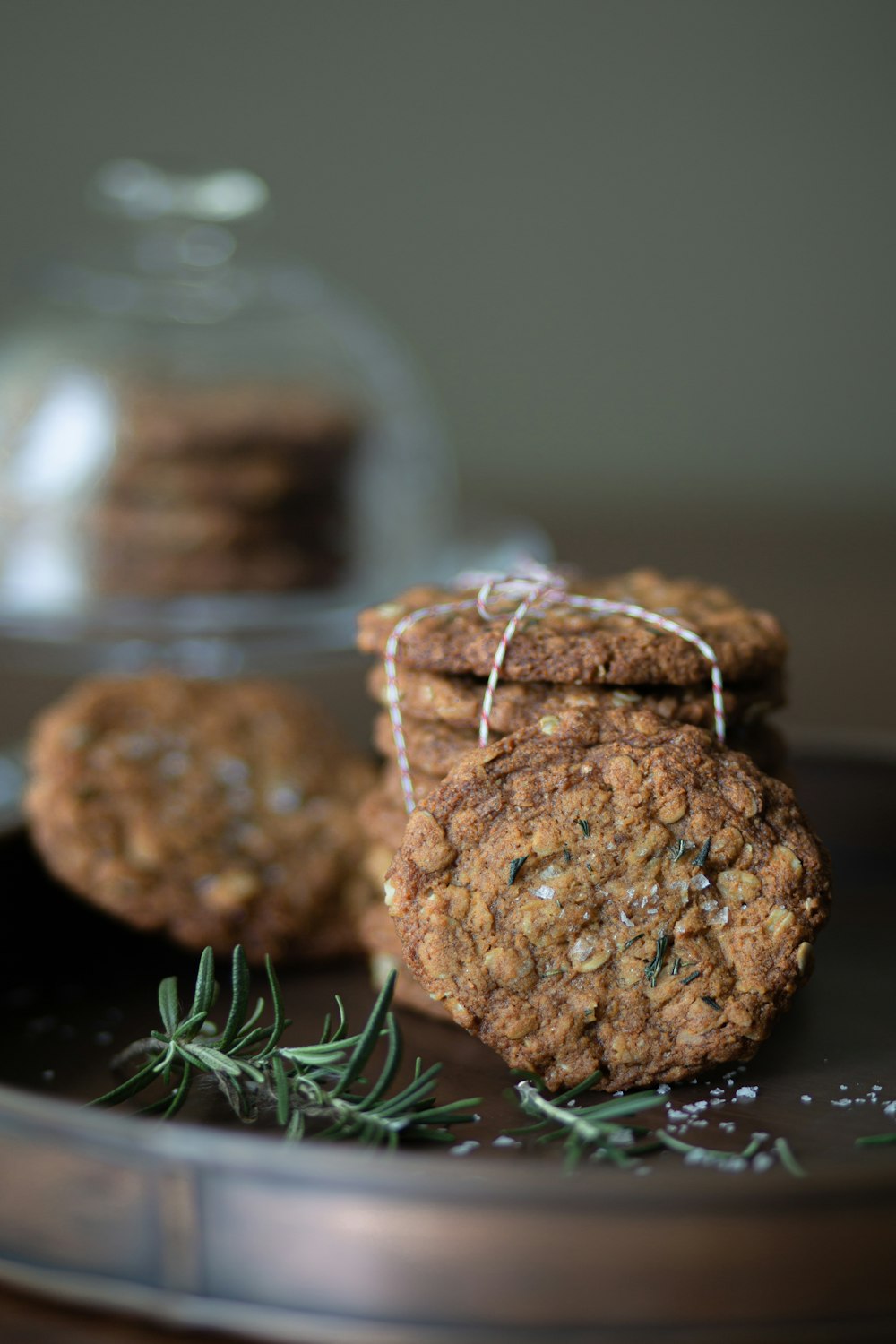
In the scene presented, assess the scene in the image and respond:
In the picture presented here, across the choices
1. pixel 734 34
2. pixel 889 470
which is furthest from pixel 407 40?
pixel 889 470

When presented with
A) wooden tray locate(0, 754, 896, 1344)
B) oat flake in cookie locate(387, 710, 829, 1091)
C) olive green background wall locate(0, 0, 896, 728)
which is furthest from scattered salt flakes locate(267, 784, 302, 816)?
olive green background wall locate(0, 0, 896, 728)

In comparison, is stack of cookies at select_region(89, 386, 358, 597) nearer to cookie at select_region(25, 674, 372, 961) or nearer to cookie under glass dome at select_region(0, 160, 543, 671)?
cookie under glass dome at select_region(0, 160, 543, 671)

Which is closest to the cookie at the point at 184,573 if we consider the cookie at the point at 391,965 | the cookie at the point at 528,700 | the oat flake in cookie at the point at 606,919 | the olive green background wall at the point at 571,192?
the cookie at the point at 391,965

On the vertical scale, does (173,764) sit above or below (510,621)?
below

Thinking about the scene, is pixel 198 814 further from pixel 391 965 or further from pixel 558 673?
pixel 558 673

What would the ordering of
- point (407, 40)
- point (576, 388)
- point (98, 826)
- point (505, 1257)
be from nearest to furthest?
point (505, 1257)
point (98, 826)
point (407, 40)
point (576, 388)

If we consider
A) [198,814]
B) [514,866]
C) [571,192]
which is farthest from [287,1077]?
[571,192]

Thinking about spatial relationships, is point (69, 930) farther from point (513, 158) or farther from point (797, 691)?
point (513, 158)
